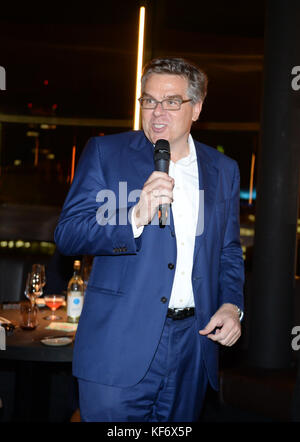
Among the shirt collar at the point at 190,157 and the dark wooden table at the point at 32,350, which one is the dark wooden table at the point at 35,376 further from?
the shirt collar at the point at 190,157

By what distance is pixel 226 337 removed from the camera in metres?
1.79

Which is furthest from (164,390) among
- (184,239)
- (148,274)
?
(184,239)

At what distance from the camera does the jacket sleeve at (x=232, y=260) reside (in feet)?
6.43

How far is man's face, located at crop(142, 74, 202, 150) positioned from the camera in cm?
180

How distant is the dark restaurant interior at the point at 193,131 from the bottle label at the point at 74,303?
332 mm

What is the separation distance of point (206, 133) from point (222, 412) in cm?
827

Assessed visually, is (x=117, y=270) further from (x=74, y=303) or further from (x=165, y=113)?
(x=74, y=303)

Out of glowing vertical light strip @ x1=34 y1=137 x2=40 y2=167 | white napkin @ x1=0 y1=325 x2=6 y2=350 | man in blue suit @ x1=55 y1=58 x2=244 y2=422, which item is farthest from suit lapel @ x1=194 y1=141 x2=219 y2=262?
glowing vertical light strip @ x1=34 y1=137 x2=40 y2=167

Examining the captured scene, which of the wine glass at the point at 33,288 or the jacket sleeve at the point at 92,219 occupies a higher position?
the jacket sleeve at the point at 92,219

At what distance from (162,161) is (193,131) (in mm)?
10667

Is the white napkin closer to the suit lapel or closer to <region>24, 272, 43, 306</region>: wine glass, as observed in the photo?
<region>24, 272, 43, 306</region>: wine glass

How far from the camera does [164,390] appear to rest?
1.78 m

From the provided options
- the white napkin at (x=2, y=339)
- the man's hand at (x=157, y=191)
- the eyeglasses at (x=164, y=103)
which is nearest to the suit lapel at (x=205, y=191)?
the eyeglasses at (x=164, y=103)

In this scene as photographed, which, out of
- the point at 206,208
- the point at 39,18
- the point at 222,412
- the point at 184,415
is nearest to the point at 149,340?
the point at 184,415
